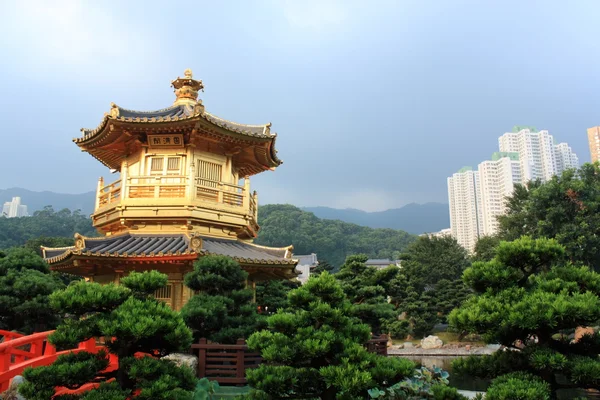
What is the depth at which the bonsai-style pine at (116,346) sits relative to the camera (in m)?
5.34

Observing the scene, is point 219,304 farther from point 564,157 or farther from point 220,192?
point 564,157

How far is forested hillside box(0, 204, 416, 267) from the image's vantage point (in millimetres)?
88125

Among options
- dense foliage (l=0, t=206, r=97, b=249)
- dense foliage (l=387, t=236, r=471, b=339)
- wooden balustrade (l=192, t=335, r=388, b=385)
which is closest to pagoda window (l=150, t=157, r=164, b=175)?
wooden balustrade (l=192, t=335, r=388, b=385)

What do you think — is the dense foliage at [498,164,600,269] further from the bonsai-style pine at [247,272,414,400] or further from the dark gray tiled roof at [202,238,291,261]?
the bonsai-style pine at [247,272,414,400]

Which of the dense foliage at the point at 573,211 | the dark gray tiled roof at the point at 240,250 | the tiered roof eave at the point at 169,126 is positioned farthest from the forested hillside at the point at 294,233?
the dark gray tiled roof at the point at 240,250

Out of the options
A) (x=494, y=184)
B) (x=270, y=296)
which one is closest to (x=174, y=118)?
(x=270, y=296)

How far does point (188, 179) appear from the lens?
12391mm

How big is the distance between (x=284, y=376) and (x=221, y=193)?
798 centimetres

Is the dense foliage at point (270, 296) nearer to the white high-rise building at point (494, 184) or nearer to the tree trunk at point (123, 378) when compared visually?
the tree trunk at point (123, 378)

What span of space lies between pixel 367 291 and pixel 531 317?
10.6 m

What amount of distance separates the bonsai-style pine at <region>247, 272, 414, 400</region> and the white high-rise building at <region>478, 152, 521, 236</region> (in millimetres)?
94507

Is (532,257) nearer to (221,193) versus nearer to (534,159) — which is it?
(221,193)

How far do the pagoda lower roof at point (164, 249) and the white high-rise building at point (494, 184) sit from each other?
89.7 m

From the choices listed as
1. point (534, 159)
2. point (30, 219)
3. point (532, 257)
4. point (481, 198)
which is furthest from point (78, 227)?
point (532, 257)
